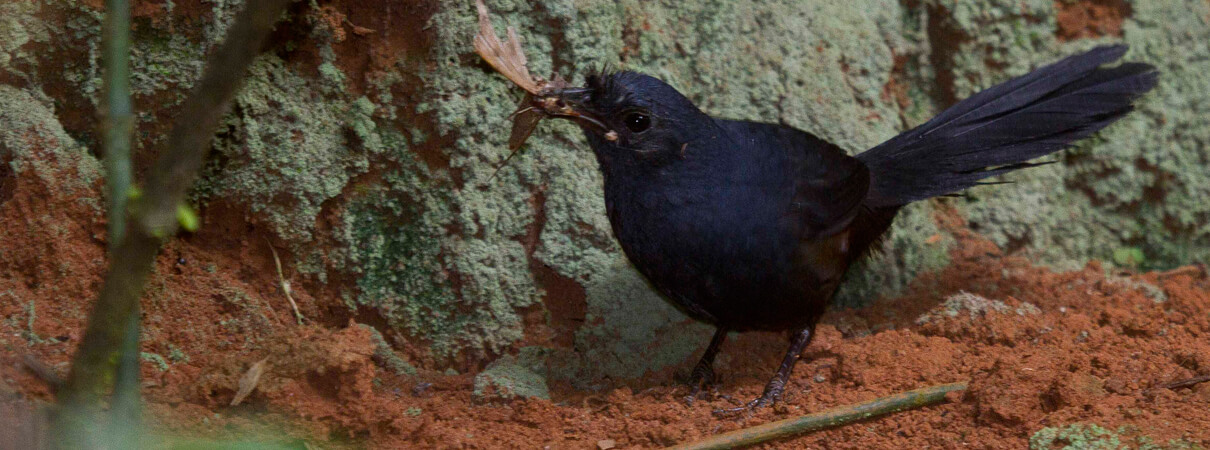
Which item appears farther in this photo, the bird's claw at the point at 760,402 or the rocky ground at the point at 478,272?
the bird's claw at the point at 760,402

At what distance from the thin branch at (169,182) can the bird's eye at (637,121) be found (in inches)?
82.9

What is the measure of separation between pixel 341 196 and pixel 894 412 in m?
2.15

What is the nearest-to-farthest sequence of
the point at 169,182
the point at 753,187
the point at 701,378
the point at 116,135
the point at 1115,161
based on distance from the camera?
the point at 169,182, the point at 116,135, the point at 753,187, the point at 701,378, the point at 1115,161

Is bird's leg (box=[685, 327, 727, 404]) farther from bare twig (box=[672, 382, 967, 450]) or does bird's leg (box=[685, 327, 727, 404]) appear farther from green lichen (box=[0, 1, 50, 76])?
green lichen (box=[0, 1, 50, 76])

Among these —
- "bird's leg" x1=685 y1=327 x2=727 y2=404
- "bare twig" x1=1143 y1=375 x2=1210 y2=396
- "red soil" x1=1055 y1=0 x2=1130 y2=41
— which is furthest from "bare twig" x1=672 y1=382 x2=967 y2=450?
"red soil" x1=1055 y1=0 x2=1130 y2=41

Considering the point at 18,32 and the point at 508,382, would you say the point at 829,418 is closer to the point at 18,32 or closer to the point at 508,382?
the point at 508,382

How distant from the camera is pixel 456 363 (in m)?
3.83

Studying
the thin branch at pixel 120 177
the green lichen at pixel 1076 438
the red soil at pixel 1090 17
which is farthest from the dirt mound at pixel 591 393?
the red soil at pixel 1090 17

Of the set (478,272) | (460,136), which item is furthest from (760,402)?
(460,136)

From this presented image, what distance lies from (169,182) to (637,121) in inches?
87.2

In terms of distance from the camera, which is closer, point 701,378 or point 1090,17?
point 701,378

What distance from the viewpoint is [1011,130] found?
13.1ft

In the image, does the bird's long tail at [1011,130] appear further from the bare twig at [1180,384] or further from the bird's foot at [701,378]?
the bare twig at [1180,384]

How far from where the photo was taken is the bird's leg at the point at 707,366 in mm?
3788
